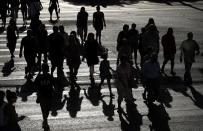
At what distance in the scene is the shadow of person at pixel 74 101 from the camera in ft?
50.6

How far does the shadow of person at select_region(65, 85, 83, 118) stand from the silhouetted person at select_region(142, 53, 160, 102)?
2.14 meters

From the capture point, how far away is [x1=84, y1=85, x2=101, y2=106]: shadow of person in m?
16.4

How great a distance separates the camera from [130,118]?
1479 cm

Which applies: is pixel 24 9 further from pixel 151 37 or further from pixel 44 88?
pixel 44 88

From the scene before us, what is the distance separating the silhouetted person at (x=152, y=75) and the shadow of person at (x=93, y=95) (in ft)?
5.39

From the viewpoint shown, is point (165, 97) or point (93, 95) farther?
point (93, 95)

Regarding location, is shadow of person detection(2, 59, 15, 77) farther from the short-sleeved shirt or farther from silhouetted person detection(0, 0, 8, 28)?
silhouetted person detection(0, 0, 8, 28)

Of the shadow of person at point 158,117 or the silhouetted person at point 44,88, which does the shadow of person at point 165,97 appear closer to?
the shadow of person at point 158,117

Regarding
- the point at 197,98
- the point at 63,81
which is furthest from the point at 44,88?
the point at 197,98

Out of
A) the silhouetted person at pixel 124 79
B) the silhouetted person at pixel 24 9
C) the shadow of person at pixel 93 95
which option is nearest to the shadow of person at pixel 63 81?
the shadow of person at pixel 93 95

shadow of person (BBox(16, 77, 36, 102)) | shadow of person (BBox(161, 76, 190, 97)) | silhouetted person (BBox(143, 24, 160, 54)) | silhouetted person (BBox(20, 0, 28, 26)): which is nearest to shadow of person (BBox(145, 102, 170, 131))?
shadow of person (BBox(161, 76, 190, 97))

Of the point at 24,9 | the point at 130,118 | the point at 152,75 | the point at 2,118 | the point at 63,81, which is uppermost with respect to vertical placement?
the point at 24,9

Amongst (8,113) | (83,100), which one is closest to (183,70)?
(83,100)

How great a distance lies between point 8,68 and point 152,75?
271 inches
